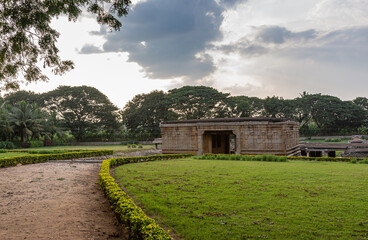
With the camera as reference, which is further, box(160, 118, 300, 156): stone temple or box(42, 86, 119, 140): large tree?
box(42, 86, 119, 140): large tree

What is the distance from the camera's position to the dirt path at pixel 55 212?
5.20 m

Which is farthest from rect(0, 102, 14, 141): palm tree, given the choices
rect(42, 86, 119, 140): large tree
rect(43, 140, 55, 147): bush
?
rect(42, 86, 119, 140): large tree

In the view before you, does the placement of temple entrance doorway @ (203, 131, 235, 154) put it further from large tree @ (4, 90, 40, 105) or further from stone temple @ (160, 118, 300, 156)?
large tree @ (4, 90, 40, 105)

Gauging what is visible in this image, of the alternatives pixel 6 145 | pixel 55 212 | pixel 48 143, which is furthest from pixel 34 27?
pixel 48 143

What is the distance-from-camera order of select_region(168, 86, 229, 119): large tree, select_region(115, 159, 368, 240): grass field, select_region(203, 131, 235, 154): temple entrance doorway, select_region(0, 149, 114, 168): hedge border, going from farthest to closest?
select_region(168, 86, 229, 119): large tree → select_region(203, 131, 235, 154): temple entrance doorway → select_region(0, 149, 114, 168): hedge border → select_region(115, 159, 368, 240): grass field

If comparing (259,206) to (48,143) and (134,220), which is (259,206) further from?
(48,143)

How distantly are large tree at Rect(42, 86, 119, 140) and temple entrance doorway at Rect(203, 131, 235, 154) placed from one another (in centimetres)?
Result: 3210

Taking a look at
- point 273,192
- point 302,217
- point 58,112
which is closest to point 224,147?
point 273,192

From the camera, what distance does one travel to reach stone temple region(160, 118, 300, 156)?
68.0 feet

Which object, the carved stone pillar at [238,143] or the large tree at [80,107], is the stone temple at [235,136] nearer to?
the carved stone pillar at [238,143]

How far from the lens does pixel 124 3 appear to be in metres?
7.61

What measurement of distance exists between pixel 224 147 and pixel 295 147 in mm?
6799

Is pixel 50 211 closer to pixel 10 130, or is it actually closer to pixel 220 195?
pixel 220 195

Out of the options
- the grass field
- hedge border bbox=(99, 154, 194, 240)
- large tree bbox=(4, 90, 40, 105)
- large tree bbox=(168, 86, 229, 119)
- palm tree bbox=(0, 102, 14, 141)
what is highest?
large tree bbox=(4, 90, 40, 105)
